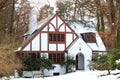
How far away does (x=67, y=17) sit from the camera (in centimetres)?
5353

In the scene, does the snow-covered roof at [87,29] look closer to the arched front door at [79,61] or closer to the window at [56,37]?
the arched front door at [79,61]

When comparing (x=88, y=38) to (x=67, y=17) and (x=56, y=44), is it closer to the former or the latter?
(x=56, y=44)

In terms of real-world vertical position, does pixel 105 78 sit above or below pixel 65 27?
below

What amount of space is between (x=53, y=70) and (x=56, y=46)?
9.26 feet

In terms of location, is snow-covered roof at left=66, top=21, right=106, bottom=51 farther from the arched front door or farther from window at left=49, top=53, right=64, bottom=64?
window at left=49, top=53, right=64, bottom=64

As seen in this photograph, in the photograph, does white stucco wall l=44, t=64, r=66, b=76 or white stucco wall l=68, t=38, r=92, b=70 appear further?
white stucco wall l=68, t=38, r=92, b=70

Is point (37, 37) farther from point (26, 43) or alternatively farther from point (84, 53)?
point (84, 53)

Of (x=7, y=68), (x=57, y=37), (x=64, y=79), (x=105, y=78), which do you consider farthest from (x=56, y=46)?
(x=105, y=78)

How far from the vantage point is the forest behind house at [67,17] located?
1121 inches

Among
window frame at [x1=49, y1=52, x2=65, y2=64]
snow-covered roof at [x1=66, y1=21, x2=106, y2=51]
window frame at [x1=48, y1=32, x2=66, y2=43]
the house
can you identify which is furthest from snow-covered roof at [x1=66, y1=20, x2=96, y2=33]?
window frame at [x1=49, y1=52, x2=65, y2=64]

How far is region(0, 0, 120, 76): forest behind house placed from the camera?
93.4 ft

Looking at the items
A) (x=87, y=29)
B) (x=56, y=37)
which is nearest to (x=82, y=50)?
(x=56, y=37)

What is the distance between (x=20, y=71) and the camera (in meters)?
38.1

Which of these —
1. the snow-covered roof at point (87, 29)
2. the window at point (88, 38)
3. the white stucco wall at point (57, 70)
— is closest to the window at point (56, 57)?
the white stucco wall at point (57, 70)
